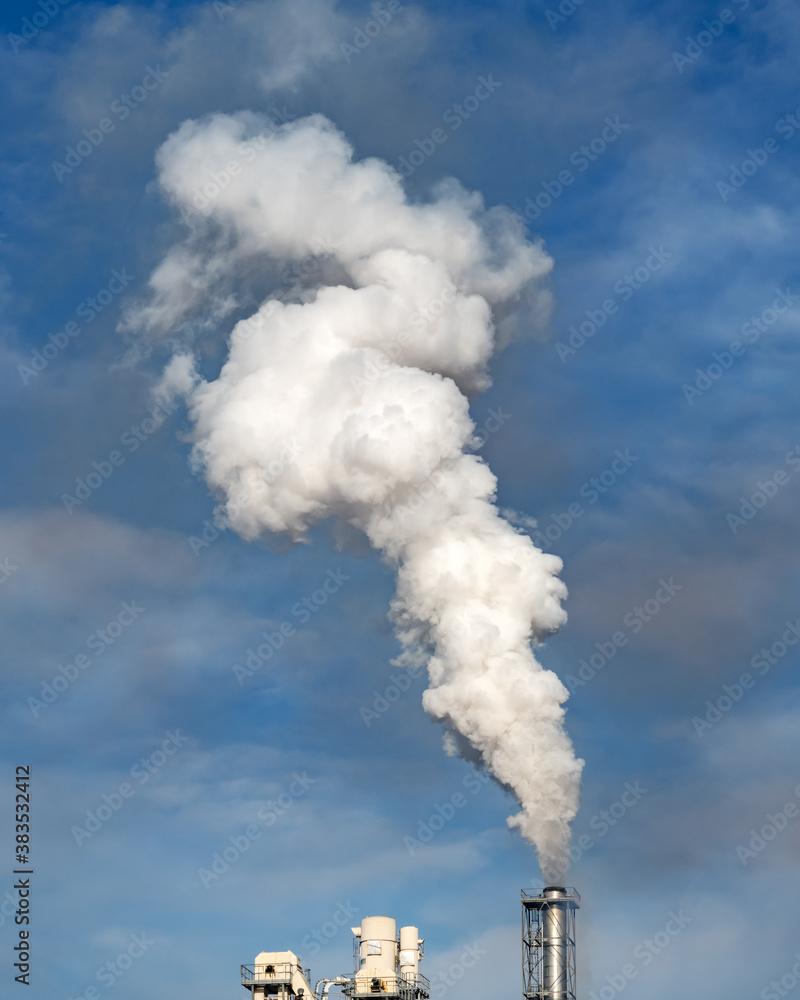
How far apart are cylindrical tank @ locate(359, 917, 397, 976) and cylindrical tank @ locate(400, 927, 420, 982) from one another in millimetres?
711

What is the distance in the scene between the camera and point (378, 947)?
97.2 metres

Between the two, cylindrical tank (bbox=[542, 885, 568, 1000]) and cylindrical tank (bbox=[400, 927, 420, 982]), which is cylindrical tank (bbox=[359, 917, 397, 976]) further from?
cylindrical tank (bbox=[542, 885, 568, 1000])

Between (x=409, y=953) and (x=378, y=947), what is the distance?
2.48 metres

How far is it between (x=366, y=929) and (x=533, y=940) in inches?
537

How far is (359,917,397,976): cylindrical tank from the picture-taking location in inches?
3819

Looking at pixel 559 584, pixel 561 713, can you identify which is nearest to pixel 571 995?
pixel 561 713

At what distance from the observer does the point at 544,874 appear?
88.9m

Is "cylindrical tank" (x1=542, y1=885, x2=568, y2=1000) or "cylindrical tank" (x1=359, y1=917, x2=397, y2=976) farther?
"cylindrical tank" (x1=359, y1=917, x2=397, y2=976)

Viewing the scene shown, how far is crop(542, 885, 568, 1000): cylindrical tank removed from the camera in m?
86.9

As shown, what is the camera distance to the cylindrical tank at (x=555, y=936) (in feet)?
285

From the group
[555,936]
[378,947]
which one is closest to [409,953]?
[378,947]

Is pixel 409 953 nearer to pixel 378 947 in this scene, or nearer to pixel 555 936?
pixel 378 947

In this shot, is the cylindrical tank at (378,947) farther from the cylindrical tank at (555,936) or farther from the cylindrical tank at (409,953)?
the cylindrical tank at (555,936)

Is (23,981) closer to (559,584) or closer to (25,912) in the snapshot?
(25,912)
